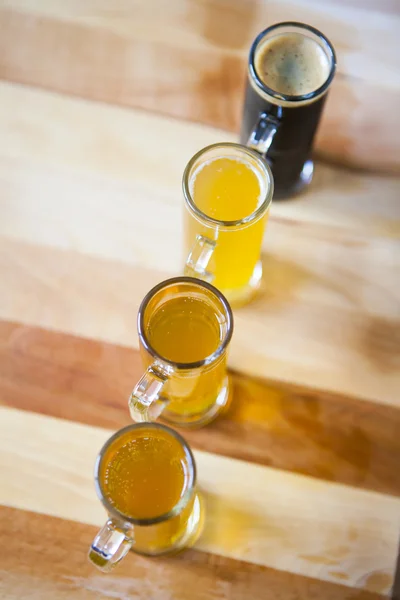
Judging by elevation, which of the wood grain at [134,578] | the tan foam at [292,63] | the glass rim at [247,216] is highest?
the tan foam at [292,63]

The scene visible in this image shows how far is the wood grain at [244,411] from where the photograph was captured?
0.92 m

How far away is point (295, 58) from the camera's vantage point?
98 centimetres

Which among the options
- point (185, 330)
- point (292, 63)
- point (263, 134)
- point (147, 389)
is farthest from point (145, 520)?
point (292, 63)

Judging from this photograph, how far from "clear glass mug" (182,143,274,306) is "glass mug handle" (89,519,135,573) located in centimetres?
32

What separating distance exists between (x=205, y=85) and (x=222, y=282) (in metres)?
0.35

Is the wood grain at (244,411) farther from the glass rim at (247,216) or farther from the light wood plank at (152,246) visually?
the glass rim at (247,216)

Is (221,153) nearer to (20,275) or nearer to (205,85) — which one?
(205,85)

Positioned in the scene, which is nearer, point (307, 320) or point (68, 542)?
point (68, 542)

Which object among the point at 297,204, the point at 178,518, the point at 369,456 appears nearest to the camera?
the point at 178,518

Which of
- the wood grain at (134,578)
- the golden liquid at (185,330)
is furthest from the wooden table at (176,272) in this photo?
the golden liquid at (185,330)

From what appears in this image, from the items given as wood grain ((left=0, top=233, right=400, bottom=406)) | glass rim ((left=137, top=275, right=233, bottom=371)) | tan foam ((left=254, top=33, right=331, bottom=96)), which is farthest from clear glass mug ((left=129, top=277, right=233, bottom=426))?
tan foam ((left=254, top=33, right=331, bottom=96))

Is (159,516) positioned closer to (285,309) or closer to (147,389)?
(147,389)

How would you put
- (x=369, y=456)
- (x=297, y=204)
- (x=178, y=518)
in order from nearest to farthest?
(x=178, y=518) < (x=369, y=456) < (x=297, y=204)

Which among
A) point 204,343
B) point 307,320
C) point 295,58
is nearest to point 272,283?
point 307,320
